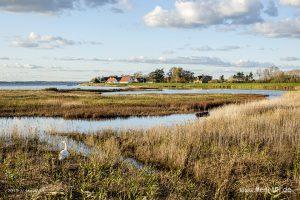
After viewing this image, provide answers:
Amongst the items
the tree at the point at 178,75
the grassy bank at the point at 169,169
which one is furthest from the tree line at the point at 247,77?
the grassy bank at the point at 169,169

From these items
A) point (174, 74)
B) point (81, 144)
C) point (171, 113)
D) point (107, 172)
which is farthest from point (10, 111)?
point (174, 74)

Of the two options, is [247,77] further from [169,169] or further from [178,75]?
[169,169]

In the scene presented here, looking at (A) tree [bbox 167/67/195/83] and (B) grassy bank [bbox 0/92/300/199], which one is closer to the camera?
(B) grassy bank [bbox 0/92/300/199]

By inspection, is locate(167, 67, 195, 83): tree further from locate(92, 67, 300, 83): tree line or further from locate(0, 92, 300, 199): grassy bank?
locate(0, 92, 300, 199): grassy bank

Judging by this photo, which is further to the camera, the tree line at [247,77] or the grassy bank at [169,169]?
the tree line at [247,77]

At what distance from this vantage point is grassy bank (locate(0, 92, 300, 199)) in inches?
419

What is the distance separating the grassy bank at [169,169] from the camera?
10633 mm

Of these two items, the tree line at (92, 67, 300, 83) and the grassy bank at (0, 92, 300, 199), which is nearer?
the grassy bank at (0, 92, 300, 199)

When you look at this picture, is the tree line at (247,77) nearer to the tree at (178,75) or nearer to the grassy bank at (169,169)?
the tree at (178,75)

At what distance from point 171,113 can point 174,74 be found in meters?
148

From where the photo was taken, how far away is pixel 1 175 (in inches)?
453

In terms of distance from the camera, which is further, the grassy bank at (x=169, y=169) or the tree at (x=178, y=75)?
the tree at (x=178, y=75)

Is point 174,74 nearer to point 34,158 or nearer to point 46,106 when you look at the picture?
point 46,106

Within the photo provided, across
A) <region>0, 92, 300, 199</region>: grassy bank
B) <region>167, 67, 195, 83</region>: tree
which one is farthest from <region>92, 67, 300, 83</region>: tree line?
<region>0, 92, 300, 199</region>: grassy bank
